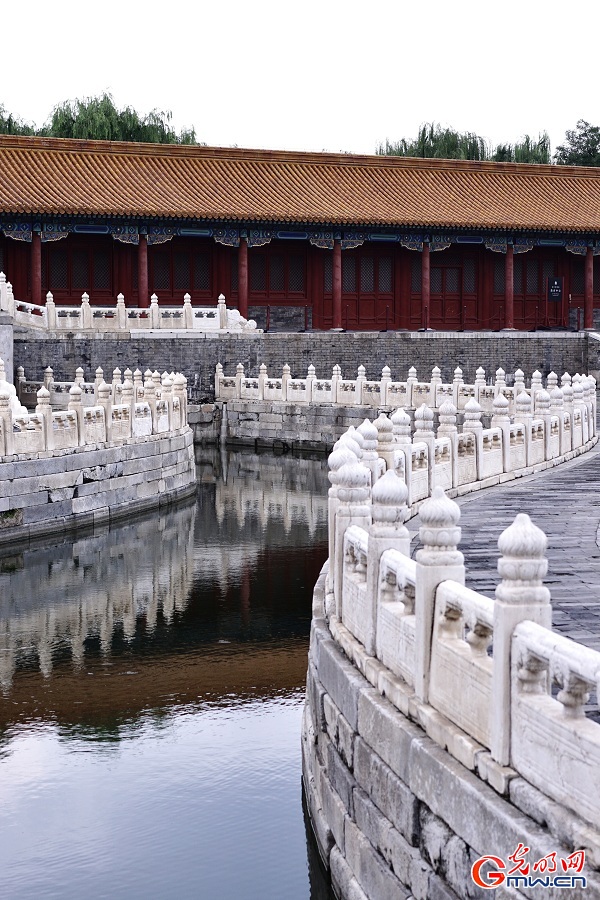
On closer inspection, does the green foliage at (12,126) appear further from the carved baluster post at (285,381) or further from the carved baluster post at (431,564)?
Result: the carved baluster post at (431,564)

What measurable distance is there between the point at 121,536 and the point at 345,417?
1196cm

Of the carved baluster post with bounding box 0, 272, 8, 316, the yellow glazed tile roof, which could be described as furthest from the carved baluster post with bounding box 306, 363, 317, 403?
the yellow glazed tile roof

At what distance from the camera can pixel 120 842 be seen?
9.34m

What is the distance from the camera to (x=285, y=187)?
136ft

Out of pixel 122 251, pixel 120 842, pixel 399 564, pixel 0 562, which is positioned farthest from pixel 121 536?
pixel 122 251

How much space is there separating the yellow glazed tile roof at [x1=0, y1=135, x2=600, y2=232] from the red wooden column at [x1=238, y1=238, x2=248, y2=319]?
1.06m

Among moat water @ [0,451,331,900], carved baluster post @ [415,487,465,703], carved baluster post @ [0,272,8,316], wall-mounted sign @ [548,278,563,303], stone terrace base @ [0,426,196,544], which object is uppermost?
wall-mounted sign @ [548,278,563,303]

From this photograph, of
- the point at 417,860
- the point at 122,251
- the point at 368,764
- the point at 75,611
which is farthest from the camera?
the point at 122,251

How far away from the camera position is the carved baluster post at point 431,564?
649cm

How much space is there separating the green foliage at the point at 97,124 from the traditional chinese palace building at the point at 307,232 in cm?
1037

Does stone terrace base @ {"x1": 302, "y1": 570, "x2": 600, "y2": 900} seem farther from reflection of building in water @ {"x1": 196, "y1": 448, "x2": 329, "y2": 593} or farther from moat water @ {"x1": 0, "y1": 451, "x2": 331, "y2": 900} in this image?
reflection of building in water @ {"x1": 196, "y1": 448, "x2": 329, "y2": 593}

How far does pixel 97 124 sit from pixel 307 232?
13920 millimetres

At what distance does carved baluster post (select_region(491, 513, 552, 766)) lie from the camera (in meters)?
5.46

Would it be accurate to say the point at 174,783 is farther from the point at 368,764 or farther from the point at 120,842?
Answer: the point at 368,764
